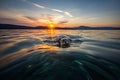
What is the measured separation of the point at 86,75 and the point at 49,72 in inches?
53.6

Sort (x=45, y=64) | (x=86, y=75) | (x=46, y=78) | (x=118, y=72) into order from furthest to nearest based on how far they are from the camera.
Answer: (x=45, y=64) → (x=118, y=72) → (x=86, y=75) → (x=46, y=78)

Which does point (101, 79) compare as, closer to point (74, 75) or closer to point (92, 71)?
point (92, 71)

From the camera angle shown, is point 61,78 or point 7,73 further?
point 7,73

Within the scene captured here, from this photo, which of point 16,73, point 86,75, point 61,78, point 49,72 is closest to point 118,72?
point 86,75

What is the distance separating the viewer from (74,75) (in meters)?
3.56

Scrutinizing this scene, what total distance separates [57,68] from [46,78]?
84 centimetres

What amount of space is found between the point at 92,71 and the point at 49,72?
1682mm

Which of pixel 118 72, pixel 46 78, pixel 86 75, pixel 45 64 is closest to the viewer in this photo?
pixel 46 78

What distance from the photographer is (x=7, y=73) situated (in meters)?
3.74

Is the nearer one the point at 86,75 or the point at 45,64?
the point at 86,75

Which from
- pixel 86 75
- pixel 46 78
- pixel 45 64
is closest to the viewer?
pixel 46 78

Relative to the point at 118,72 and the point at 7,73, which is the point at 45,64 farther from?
the point at 118,72

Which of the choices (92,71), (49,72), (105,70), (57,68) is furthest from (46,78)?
(105,70)

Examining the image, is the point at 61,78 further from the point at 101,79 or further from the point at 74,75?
the point at 101,79
